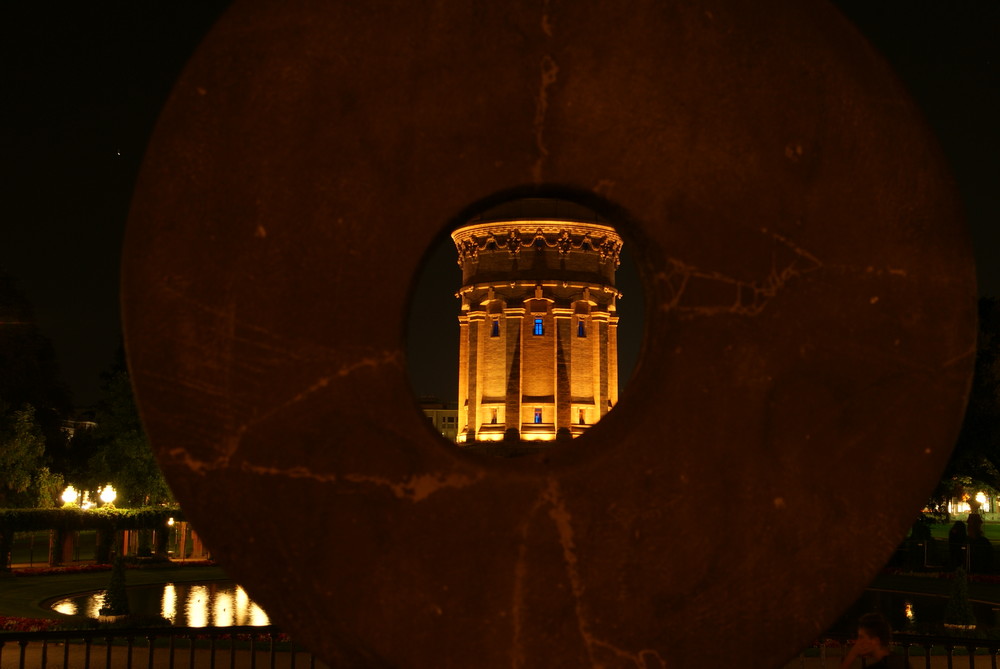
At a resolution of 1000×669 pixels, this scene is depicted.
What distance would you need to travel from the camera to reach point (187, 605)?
59.1 feet

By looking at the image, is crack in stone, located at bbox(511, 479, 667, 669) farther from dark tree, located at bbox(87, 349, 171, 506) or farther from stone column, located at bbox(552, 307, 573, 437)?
stone column, located at bbox(552, 307, 573, 437)

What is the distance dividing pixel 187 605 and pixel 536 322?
37.2m

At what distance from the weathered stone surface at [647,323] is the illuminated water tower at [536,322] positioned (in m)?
47.4

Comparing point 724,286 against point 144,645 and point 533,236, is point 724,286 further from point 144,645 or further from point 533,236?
point 533,236

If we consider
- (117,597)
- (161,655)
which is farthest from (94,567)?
(161,655)

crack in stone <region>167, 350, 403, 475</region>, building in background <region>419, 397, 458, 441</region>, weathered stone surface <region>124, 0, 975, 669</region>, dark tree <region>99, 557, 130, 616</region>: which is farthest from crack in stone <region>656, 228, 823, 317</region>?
building in background <region>419, 397, 458, 441</region>

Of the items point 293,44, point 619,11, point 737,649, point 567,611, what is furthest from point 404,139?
point 737,649

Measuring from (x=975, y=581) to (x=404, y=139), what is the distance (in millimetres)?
21592

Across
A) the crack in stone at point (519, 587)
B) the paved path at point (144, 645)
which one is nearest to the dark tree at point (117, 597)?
the paved path at point (144, 645)

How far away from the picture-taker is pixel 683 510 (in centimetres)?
430

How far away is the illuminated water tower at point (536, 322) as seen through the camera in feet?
173

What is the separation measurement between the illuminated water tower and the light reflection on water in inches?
1226

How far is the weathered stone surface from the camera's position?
13.9 feet

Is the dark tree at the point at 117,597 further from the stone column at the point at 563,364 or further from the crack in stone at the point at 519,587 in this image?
the stone column at the point at 563,364
